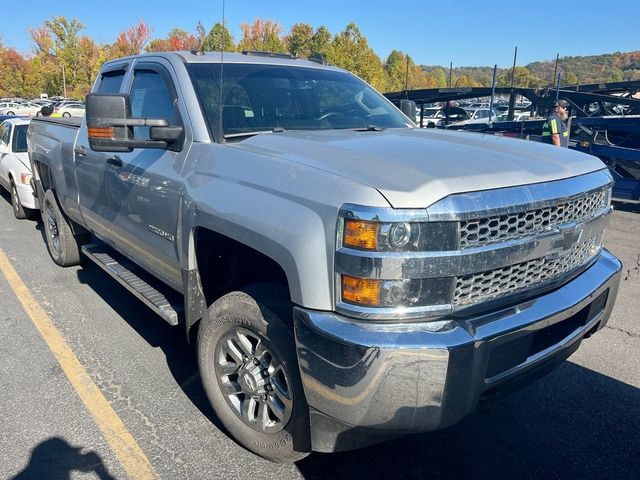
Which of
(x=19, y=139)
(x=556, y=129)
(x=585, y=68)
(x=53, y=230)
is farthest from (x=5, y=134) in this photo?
(x=585, y=68)

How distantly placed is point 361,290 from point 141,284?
7.45 ft

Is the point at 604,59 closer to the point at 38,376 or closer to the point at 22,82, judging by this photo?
the point at 22,82

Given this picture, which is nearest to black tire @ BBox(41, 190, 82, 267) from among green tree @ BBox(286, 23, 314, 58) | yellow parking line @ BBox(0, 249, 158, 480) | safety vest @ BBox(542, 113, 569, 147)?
yellow parking line @ BBox(0, 249, 158, 480)

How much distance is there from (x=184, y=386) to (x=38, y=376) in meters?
1.02

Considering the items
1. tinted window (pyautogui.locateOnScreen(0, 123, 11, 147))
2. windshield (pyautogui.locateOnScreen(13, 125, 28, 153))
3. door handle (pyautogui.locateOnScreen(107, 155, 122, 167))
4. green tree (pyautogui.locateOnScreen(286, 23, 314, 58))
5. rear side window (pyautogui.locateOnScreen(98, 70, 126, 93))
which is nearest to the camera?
door handle (pyautogui.locateOnScreen(107, 155, 122, 167))

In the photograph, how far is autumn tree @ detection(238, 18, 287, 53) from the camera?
38.7 meters

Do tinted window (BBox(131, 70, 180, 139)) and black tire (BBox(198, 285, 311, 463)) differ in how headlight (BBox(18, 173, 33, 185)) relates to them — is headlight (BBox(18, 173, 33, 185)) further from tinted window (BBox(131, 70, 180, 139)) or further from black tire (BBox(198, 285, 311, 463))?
black tire (BBox(198, 285, 311, 463))

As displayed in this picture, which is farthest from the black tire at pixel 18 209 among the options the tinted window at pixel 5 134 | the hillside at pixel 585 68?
the hillside at pixel 585 68

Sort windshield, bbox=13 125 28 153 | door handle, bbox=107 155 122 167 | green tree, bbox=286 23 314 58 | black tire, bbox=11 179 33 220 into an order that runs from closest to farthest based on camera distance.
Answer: door handle, bbox=107 155 122 167
black tire, bbox=11 179 33 220
windshield, bbox=13 125 28 153
green tree, bbox=286 23 314 58

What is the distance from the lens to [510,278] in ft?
7.77

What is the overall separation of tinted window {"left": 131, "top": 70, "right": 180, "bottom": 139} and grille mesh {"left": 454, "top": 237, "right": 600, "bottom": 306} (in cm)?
199

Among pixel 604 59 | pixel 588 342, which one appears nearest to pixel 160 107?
pixel 588 342

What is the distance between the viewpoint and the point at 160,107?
3553mm

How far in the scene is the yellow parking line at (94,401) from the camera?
2773 mm
